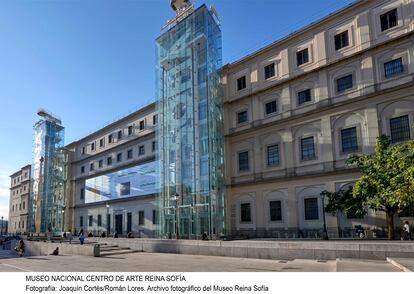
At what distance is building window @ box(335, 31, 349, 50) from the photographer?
28328 millimetres

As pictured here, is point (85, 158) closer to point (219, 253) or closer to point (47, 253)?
point (47, 253)

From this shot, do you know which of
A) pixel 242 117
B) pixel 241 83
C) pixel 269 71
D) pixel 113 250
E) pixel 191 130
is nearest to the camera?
pixel 113 250

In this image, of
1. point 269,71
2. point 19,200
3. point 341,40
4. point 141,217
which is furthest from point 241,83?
point 19,200

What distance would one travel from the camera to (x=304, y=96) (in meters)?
30.5

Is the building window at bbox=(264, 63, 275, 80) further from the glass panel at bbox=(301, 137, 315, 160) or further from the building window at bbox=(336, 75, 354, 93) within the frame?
the glass panel at bbox=(301, 137, 315, 160)

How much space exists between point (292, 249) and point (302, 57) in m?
18.0

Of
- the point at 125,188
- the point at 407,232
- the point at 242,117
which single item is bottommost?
the point at 407,232

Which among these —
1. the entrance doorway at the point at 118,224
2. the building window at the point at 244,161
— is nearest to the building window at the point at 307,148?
the building window at the point at 244,161

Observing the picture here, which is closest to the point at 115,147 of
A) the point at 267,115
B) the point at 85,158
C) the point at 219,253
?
the point at 85,158

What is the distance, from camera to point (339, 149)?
1091 inches

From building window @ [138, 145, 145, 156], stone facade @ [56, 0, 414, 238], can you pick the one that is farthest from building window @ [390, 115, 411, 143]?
building window @ [138, 145, 145, 156]

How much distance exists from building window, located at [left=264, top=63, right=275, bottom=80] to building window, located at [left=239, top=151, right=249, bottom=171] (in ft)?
24.3

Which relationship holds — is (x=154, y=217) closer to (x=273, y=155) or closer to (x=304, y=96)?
(x=273, y=155)

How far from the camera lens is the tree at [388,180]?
1767 centimetres
